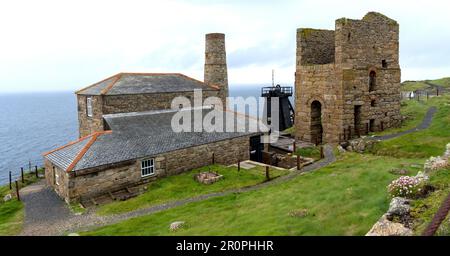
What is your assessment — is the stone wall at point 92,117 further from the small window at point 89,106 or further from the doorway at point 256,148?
the doorway at point 256,148

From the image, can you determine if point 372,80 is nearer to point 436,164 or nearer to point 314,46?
point 314,46

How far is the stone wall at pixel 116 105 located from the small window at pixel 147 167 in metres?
5.38

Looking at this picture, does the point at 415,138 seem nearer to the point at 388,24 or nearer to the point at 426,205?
the point at 388,24

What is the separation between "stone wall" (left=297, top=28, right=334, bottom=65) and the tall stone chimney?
983 cm

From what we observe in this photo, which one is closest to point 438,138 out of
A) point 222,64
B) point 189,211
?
point 189,211

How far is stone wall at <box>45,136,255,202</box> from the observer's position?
1977 centimetres

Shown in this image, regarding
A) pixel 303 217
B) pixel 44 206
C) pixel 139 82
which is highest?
pixel 139 82

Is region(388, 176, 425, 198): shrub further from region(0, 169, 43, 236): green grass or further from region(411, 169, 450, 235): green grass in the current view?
region(0, 169, 43, 236): green grass

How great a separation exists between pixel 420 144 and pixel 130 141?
65.3 feet

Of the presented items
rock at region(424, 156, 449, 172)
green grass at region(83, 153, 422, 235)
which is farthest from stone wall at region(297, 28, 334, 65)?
rock at region(424, 156, 449, 172)

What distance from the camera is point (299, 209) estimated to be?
13258mm

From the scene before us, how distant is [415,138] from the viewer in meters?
24.6
